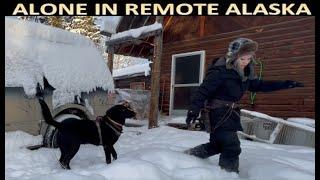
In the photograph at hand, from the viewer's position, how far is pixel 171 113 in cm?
1223

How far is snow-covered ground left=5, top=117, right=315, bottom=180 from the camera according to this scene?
156 inches

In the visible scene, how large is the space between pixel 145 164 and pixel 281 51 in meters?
6.44

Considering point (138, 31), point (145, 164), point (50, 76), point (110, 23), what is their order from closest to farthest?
point (145, 164), point (50, 76), point (138, 31), point (110, 23)

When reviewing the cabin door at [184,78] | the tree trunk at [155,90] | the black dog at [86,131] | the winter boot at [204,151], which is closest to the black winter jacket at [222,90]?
the winter boot at [204,151]

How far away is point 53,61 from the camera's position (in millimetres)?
5605

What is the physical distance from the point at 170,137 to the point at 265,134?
6.38ft

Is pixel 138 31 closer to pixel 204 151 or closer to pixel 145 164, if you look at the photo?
pixel 204 151

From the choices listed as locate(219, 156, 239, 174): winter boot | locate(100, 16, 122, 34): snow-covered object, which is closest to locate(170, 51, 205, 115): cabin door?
locate(100, 16, 122, 34): snow-covered object

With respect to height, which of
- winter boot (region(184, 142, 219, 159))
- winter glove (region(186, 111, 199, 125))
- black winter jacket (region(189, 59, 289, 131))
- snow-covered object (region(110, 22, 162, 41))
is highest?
snow-covered object (region(110, 22, 162, 41))

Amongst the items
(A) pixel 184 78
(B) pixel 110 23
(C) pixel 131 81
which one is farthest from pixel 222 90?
(C) pixel 131 81

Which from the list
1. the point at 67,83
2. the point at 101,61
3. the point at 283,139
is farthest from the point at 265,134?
the point at 67,83

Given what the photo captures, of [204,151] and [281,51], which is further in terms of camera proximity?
[281,51]

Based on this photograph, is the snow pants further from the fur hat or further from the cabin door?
the cabin door

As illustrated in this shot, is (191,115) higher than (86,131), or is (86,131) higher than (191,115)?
(191,115)
